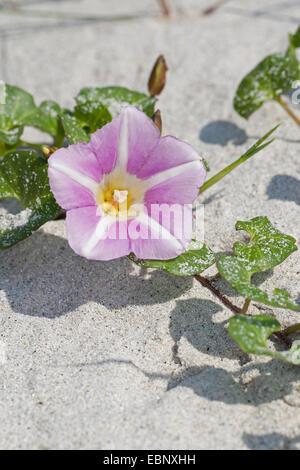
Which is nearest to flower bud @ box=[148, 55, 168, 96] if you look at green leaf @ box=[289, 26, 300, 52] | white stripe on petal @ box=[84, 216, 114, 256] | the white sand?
the white sand

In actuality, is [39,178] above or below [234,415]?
above

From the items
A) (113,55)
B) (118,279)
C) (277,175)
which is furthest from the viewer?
(113,55)

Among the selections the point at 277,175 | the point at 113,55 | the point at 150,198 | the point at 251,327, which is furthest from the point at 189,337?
the point at 113,55

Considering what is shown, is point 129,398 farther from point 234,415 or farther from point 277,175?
point 277,175

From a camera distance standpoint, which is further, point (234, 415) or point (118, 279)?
point (118, 279)

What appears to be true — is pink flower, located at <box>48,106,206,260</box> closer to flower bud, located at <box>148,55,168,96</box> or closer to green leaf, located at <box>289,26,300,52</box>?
flower bud, located at <box>148,55,168,96</box>

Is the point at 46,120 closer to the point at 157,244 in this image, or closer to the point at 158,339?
the point at 157,244

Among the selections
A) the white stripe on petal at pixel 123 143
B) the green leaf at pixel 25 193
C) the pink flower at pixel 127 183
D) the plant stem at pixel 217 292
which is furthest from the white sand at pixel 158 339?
the white stripe on petal at pixel 123 143

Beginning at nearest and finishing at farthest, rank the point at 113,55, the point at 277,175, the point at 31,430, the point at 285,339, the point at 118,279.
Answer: the point at 31,430
the point at 285,339
the point at 118,279
the point at 277,175
the point at 113,55

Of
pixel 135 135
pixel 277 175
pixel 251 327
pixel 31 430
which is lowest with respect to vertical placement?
pixel 31 430
